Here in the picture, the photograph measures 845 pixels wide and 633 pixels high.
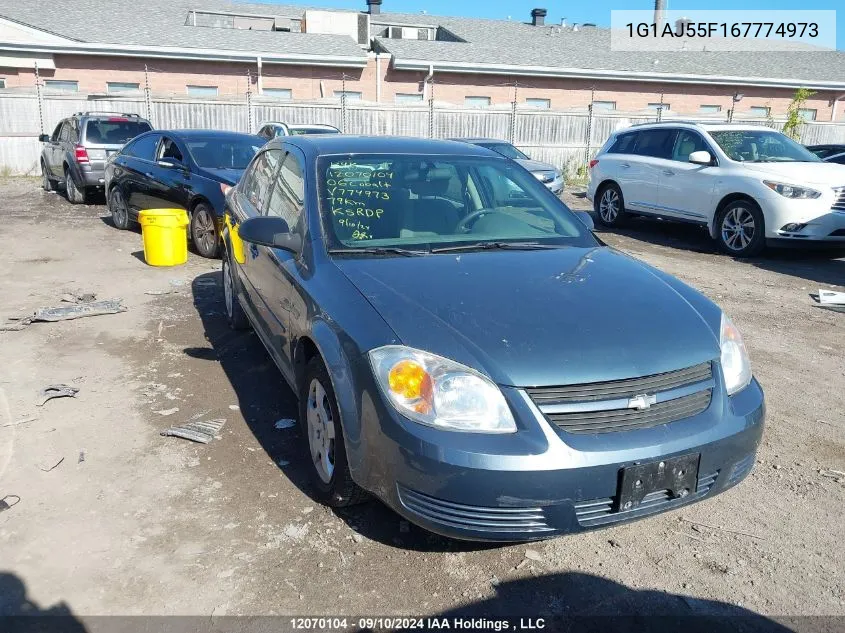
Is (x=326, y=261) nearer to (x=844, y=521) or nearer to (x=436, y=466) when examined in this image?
(x=436, y=466)

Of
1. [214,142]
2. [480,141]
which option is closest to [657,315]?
[214,142]

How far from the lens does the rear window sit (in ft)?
43.7

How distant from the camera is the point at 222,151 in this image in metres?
9.54

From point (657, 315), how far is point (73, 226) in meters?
10.9

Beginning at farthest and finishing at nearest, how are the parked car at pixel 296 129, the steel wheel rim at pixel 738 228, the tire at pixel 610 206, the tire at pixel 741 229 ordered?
the parked car at pixel 296 129 → the tire at pixel 610 206 → the steel wheel rim at pixel 738 228 → the tire at pixel 741 229

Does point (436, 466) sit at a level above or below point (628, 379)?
below

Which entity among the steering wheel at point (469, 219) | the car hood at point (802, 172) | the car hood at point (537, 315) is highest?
the car hood at point (802, 172)

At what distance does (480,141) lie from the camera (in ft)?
51.2

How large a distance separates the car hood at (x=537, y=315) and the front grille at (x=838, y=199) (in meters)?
7.19

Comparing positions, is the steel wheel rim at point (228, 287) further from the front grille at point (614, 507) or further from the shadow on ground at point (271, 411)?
the front grille at point (614, 507)

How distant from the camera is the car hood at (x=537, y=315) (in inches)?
106

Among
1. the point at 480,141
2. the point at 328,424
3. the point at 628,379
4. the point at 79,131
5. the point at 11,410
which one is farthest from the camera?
the point at 480,141

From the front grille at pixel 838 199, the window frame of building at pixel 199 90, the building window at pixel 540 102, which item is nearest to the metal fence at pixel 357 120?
the window frame of building at pixel 199 90

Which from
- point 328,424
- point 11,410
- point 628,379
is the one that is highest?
point 628,379
